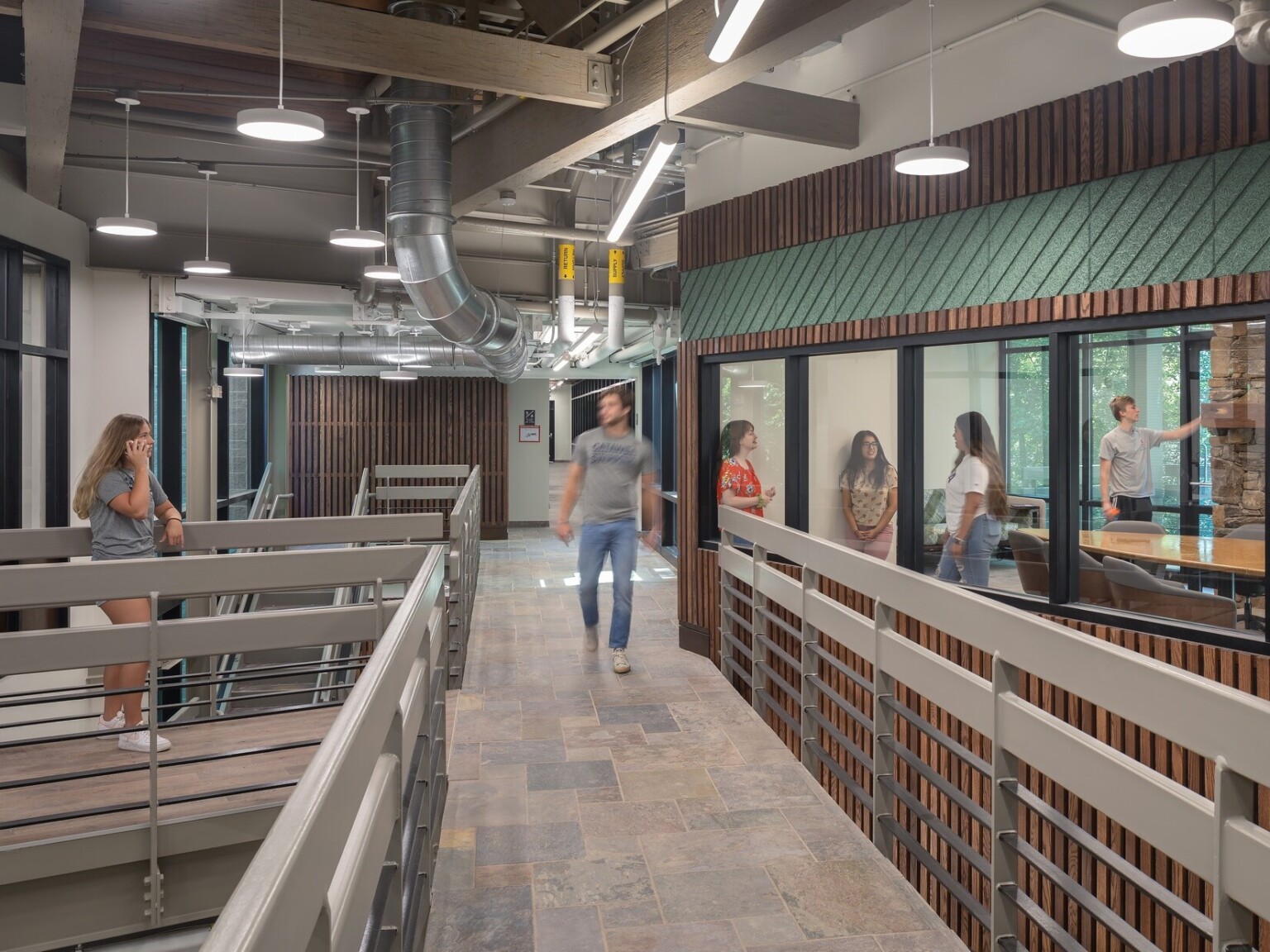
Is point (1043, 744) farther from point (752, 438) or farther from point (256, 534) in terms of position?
point (752, 438)

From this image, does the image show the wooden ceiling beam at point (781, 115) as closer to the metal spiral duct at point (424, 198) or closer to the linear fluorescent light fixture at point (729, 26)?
the metal spiral duct at point (424, 198)

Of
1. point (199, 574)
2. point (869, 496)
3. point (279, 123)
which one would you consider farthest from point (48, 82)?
point (869, 496)

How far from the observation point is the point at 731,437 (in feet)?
22.5

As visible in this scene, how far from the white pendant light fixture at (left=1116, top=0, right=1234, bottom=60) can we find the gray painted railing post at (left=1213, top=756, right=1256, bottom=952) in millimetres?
2194

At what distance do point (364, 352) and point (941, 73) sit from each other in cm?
1006

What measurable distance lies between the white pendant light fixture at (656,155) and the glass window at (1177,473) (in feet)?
7.35

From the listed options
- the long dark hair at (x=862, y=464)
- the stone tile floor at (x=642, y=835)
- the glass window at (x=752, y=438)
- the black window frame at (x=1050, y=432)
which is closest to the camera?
the stone tile floor at (x=642, y=835)

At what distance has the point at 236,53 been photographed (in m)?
5.96

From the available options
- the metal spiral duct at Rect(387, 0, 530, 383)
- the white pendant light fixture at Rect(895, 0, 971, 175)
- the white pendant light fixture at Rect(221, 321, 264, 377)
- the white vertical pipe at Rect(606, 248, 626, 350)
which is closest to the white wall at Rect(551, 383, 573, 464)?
the white pendant light fixture at Rect(221, 321, 264, 377)

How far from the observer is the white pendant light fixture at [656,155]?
3.94m

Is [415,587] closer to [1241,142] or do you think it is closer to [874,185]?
[1241,142]

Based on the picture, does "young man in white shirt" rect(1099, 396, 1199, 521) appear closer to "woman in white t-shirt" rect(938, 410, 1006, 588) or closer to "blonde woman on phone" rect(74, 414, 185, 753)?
"woman in white t-shirt" rect(938, 410, 1006, 588)

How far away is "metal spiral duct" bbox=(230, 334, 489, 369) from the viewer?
1350cm

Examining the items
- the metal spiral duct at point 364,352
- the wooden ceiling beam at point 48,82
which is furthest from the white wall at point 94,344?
the metal spiral duct at point 364,352
